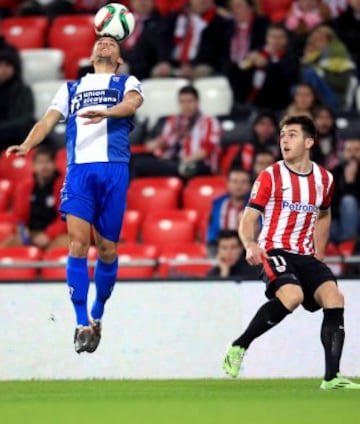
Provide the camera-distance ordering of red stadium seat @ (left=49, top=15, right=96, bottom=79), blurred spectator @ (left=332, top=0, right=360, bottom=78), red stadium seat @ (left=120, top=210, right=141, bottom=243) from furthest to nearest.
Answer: red stadium seat @ (left=49, top=15, right=96, bottom=79) → blurred spectator @ (left=332, top=0, right=360, bottom=78) → red stadium seat @ (left=120, top=210, right=141, bottom=243)

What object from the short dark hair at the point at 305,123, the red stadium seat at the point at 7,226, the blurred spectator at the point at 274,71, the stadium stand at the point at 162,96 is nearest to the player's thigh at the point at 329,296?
the short dark hair at the point at 305,123

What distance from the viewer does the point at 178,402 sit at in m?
9.27

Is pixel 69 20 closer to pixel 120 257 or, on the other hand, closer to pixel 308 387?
pixel 120 257

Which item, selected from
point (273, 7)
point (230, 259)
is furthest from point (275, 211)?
point (273, 7)

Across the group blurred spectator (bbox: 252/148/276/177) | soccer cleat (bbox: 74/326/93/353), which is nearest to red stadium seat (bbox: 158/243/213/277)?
blurred spectator (bbox: 252/148/276/177)

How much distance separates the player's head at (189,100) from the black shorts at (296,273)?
18.9ft

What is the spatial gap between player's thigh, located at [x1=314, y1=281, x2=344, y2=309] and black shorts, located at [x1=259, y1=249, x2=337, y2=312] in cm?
3

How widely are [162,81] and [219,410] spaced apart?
30.1 feet

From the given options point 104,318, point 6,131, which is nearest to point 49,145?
point 6,131

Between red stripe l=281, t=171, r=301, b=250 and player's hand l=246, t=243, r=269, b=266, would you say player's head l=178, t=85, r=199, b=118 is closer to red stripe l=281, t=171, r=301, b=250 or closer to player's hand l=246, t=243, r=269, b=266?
red stripe l=281, t=171, r=301, b=250

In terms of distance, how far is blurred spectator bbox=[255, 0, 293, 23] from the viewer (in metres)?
18.9

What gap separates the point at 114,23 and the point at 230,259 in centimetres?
364

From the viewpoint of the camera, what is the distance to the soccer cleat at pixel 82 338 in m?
10.8

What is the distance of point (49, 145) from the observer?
16922 millimetres
